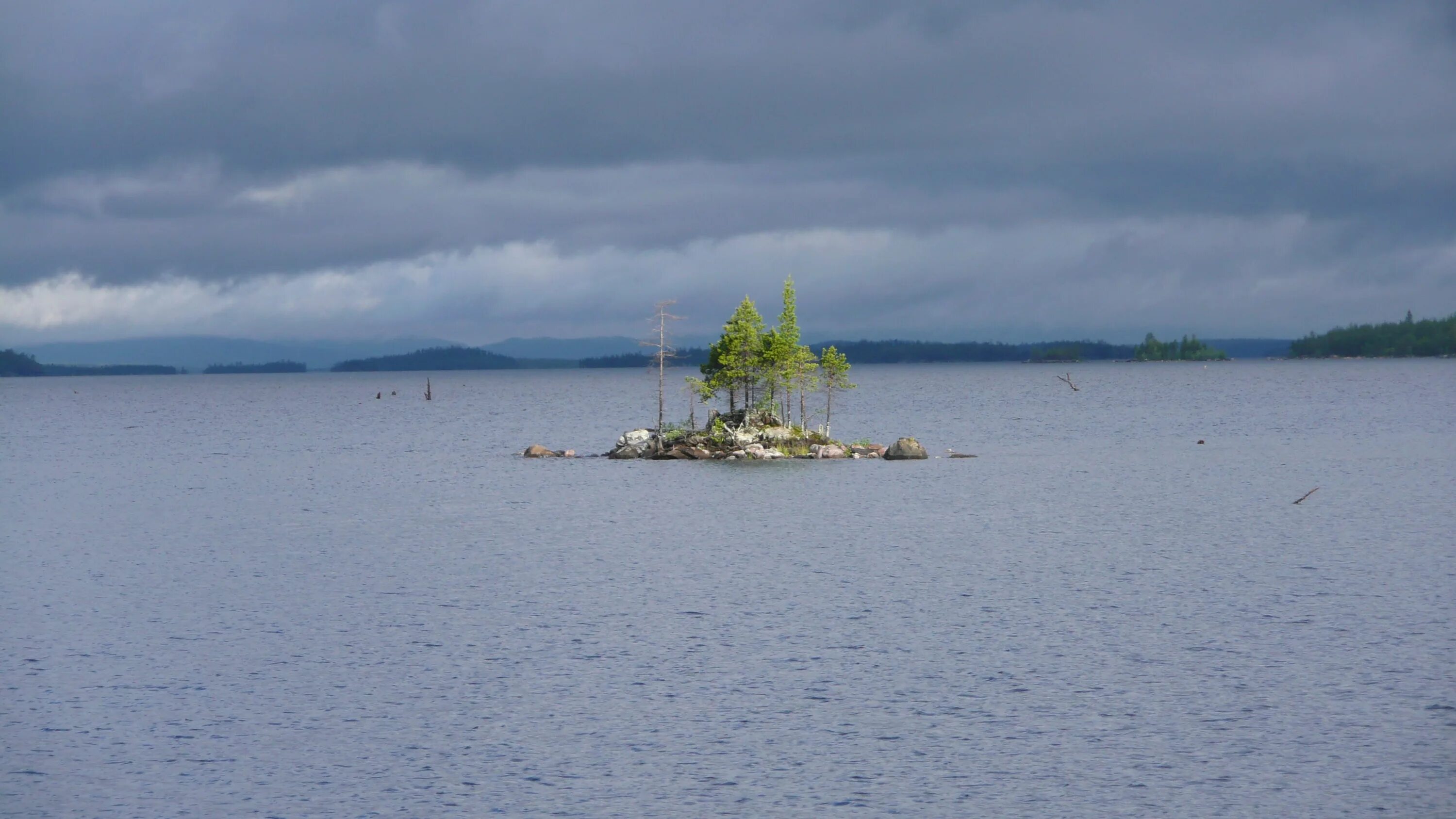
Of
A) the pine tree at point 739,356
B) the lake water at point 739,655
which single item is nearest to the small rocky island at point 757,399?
the pine tree at point 739,356

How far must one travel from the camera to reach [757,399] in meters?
121

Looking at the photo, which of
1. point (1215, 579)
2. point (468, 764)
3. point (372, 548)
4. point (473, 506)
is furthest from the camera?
point (473, 506)

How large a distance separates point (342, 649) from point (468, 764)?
581 inches

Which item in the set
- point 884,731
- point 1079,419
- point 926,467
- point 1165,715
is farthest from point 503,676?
point 1079,419

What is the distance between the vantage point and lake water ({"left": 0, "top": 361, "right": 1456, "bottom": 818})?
32.9 metres

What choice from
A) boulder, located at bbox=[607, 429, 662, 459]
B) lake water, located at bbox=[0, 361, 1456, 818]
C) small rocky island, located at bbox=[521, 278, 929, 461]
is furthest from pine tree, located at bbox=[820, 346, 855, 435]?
lake water, located at bbox=[0, 361, 1456, 818]

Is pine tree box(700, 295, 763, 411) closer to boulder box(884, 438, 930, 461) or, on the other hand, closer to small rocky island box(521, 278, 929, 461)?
small rocky island box(521, 278, 929, 461)

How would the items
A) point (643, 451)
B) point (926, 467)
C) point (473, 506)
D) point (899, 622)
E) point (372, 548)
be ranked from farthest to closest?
point (643, 451) → point (926, 467) → point (473, 506) → point (372, 548) → point (899, 622)

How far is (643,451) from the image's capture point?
12269 cm

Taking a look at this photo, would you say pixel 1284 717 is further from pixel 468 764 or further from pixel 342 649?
pixel 342 649

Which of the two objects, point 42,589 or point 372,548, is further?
point 372,548

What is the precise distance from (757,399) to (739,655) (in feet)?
248

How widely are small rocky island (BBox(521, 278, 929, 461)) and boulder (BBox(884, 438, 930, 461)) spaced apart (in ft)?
0.27

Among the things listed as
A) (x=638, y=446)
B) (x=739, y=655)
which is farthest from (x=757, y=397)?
(x=739, y=655)
